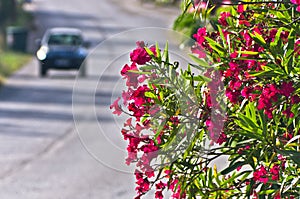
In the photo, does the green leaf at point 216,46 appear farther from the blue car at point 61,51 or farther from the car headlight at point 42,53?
the car headlight at point 42,53

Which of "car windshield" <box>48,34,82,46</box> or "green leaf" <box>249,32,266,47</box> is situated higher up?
"green leaf" <box>249,32,266,47</box>

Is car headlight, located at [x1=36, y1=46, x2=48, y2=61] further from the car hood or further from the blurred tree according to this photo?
the blurred tree

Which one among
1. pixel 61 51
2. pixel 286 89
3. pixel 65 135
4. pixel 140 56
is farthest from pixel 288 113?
pixel 61 51

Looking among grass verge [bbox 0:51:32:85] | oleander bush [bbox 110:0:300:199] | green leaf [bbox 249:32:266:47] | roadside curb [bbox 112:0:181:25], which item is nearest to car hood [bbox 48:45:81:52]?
grass verge [bbox 0:51:32:85]

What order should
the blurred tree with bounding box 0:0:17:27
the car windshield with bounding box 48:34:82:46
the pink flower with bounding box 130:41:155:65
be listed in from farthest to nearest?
the blurred tree with bounding box 0:0:17:27 < the car windshield with bounding box 48:34:82:46 < the pink flower with bounding box 130:41:155:65

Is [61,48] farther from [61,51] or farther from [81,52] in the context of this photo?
[81,52]

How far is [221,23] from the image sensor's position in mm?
5965

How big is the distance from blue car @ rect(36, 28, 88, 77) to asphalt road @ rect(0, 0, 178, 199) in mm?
443

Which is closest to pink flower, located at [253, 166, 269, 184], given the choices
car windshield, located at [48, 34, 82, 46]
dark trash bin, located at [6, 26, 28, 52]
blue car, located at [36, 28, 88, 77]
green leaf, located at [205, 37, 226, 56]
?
green leaf, located at [205, 37, 226, 56]

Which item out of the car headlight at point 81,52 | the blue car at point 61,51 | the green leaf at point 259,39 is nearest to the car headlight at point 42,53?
the blue car at point 61,51

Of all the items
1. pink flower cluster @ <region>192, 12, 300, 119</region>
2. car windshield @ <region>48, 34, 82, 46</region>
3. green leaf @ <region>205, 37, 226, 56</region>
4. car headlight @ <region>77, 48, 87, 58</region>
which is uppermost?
green leaf @ <region>205, 37, 226, 56</region>

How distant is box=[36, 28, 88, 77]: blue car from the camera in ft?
105

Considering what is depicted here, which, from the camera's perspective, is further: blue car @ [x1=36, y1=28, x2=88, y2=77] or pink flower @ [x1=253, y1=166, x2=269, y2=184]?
blue car @ [x1=36, y1=28, x2=88, y2=77]

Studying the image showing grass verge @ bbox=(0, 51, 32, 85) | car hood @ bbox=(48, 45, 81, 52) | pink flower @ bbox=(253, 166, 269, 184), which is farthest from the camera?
grass verge @ bbox=(0, 51, 32, 85)
